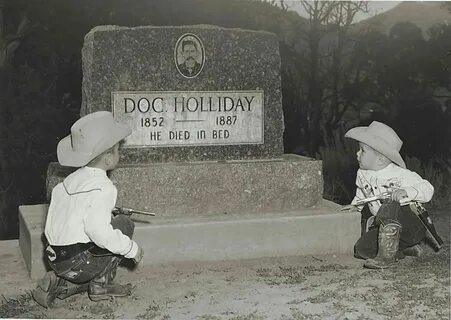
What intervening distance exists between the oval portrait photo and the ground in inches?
57.2

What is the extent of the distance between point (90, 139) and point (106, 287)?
0.84 m

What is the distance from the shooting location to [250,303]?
3.92 metres

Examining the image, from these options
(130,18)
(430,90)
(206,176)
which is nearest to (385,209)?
(206,176)

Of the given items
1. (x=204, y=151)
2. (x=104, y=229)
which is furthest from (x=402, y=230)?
(x=104, y=229)

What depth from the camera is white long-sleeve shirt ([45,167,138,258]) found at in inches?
145

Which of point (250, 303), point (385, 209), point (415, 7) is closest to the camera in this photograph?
point (250, 303)

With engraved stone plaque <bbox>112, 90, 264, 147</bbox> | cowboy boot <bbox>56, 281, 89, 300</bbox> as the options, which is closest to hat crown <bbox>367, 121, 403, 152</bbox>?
engraved stone plaque <bbox>112, 90, 264, 147</bbox>

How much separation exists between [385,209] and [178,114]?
1669 mm

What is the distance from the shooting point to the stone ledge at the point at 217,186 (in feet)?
16.4

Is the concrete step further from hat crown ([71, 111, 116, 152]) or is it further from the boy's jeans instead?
hat crown ([71, 111, 116, 152])

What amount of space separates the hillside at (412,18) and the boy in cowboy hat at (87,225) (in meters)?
9.24

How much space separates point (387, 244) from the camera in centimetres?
471

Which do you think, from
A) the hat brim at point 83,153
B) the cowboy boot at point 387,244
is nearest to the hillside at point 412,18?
the cowboy boot at point 387,244

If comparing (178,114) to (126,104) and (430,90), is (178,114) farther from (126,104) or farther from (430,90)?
(430,90)
